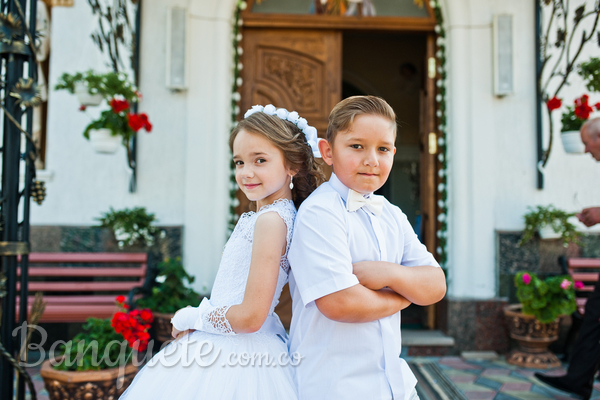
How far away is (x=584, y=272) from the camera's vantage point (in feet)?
14.6

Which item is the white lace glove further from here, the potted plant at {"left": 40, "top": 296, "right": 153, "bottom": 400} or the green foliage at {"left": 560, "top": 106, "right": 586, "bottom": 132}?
the green foliage at {"left": 560, "top": 106, "right": 586, "bottom": 132}

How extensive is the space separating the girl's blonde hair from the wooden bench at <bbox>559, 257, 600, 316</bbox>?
12.2 feet

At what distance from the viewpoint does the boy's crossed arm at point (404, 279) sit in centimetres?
126

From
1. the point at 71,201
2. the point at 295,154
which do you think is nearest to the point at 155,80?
the point at 71,201

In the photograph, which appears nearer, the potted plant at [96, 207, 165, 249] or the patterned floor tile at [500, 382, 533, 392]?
the patterned floor tile at [500, 382, 533, 392]

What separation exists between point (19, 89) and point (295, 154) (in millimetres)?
1592

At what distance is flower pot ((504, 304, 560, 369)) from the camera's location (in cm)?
403

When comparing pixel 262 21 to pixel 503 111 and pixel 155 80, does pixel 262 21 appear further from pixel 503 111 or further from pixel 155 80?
pixel 503 111

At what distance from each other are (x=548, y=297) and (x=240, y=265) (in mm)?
3402

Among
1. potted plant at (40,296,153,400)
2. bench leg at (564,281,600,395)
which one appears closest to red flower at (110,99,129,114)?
potted plant at (40,296,153,400)

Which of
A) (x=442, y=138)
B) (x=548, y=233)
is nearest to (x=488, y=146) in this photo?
(x=442, y=138)

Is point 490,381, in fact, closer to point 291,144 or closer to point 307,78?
point 291,144

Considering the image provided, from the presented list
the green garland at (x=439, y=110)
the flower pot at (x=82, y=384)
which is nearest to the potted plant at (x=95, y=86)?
the green garland at (x=439, y=110)

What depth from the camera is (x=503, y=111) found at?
451 centimetres
